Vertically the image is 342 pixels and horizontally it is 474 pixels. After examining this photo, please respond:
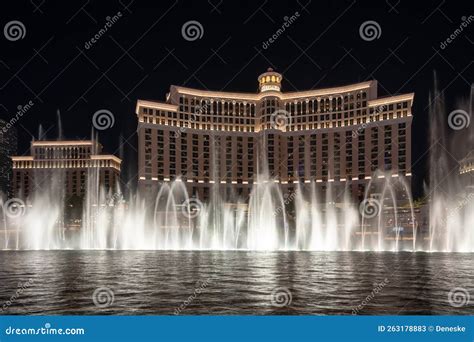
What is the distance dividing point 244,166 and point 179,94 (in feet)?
73.5

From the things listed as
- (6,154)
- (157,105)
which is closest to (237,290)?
(157,105)

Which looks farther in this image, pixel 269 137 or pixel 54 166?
pixel 54 166

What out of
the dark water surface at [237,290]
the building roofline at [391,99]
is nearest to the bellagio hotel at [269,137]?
the building roofline at [391,99]

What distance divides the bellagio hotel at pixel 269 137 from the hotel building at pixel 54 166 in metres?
42.0

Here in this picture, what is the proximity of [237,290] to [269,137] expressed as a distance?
90.2 metres

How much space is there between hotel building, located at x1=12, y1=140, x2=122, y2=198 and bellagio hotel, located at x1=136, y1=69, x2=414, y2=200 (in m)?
42.0

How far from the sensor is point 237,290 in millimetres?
→ 14977

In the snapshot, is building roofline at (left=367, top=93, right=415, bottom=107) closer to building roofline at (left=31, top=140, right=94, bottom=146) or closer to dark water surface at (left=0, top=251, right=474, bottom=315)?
dark water surface at (left=0, top=251, right=474, bottom=315)

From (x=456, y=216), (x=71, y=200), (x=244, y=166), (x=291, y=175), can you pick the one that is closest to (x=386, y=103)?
(x=291, y=175)

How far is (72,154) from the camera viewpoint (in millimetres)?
137625

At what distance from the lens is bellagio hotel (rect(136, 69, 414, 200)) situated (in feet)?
327

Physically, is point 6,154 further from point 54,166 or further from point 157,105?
point 157,105

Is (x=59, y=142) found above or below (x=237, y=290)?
above

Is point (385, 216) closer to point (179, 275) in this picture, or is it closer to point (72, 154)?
point (179, 275)
